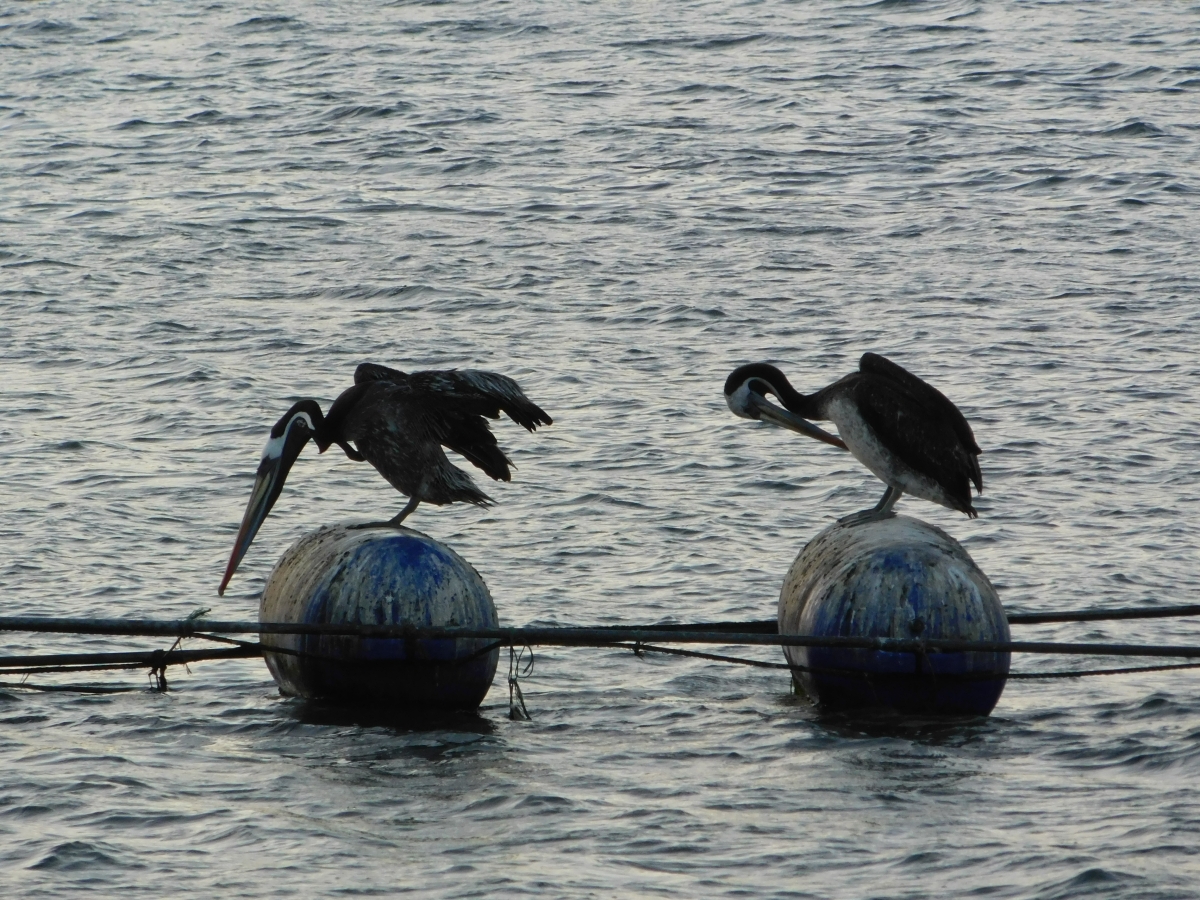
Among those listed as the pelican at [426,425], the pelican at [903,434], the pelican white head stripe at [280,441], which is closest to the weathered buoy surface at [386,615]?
the pelican at [426,425]

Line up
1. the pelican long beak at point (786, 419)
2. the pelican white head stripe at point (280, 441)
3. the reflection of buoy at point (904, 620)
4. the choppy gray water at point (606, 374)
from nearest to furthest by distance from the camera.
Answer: the choppy gray water at point (606, 374)
the reflection of buoy at point (904, 620)
the pelican white head stripe at point (280, 441)
the pelican long beak at point (786, 419)

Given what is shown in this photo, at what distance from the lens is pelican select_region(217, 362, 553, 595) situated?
11438 mm

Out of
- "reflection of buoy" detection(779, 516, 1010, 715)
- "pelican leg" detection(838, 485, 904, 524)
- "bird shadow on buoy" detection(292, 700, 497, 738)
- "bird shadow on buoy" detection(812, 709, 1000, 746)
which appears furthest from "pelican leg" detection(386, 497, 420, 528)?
"bird shadow on buoy" detection(812, 709, 1000, 746)

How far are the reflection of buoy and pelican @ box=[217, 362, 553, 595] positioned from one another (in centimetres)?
218

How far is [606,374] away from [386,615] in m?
9.56

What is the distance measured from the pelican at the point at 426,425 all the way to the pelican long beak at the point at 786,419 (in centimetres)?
147

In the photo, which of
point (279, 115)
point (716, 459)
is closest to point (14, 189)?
point (279, 115)

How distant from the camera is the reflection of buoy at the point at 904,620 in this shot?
1039 cm

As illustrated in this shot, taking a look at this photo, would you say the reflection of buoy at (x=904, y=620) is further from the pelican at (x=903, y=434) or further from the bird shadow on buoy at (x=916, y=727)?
the pelican at (x=903, y=434)

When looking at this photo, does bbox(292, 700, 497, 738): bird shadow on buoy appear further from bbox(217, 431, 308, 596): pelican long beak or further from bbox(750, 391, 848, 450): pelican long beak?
bbox(750, 391, 848, 450): pelican long beak

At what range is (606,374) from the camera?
19.9 meters

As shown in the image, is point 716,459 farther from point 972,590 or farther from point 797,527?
point 972,590

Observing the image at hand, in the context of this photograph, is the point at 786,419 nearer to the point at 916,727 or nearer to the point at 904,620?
the point at 904,620

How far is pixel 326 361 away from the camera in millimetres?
20312
